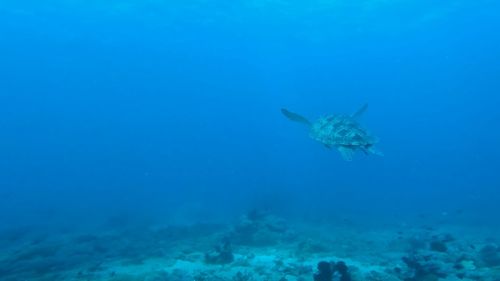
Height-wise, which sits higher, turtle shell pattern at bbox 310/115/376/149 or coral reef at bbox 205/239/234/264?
turtle shell pattern at bbox 310/115/376/149

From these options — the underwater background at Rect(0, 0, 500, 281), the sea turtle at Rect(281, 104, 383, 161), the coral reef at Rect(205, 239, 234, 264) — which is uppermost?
the underwater background at Rect(0, 0, 500, 281)

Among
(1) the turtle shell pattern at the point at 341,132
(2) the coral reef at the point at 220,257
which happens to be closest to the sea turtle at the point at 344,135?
(1) the turtle shell pattern at the point at 341,132

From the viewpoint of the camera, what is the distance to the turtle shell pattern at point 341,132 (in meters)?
9.02

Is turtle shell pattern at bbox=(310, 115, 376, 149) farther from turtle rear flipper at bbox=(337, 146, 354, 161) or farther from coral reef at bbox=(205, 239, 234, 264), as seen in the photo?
coral reef at bbox=(205, 239, 234, 264)

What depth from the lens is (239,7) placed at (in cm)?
4297

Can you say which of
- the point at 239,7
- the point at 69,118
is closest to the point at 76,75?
the point at 69,118

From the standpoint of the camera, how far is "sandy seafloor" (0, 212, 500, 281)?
37.6 ft

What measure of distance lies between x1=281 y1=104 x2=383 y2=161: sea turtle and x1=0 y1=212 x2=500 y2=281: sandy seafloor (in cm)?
326

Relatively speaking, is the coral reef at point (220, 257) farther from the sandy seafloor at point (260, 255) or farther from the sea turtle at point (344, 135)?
the sea turtle at point (344, 135)

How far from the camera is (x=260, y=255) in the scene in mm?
15586

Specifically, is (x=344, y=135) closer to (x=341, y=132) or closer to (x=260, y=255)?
(x=341, y=132)

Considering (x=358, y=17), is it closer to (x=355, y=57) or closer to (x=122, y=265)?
(x=355, y=57)

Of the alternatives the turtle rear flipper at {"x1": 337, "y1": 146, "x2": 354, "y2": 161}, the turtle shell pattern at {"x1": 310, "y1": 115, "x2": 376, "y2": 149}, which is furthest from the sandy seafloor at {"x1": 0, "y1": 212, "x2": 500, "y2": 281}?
the turtle shell pattern at {"x1": 310, "y1": 115, "x2": 376, "y2": 149}

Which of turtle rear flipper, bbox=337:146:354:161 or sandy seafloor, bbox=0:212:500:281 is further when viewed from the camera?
sandy seafloor, bbox=0:212:500:281
